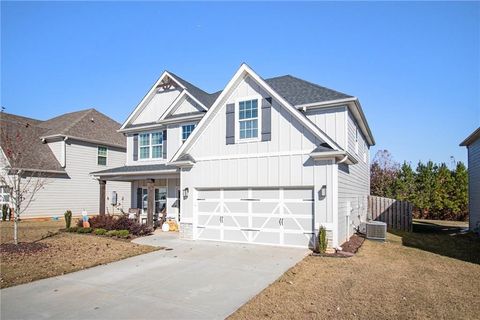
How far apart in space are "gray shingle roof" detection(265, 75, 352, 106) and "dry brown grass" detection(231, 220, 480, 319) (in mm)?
6825

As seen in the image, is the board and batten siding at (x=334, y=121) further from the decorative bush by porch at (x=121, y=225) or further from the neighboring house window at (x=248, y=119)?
the decorative bush by porch at (x=121, y=225)

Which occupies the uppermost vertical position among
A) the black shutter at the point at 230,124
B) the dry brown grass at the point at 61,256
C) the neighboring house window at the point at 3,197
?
the black shutter at the point at 230,124

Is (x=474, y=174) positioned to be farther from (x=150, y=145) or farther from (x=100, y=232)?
(x=100, y=232)

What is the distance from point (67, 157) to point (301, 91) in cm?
1859

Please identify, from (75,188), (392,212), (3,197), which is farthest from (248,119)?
(3,197)

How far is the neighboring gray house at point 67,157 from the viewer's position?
22.6 meters

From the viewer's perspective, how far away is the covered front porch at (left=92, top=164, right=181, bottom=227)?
16.6 meters

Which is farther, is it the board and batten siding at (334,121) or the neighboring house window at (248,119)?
the board and batten siding at (334,121)

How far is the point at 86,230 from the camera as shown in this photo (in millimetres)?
15508

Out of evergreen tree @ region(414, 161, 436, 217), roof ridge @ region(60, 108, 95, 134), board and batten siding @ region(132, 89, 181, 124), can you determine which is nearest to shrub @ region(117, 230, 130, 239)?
board and batten siding @ region(132, 89, 181, 124)

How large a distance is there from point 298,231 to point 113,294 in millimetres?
7002

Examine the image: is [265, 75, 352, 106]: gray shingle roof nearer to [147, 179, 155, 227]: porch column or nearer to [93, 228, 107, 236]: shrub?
[147, 179, 155, 227]: porch column

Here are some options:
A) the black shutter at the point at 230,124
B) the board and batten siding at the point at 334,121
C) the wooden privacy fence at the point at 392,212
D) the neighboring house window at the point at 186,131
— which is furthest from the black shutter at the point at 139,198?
the wooden privacy fence at the point at 392,212

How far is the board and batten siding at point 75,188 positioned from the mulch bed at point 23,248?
11.7 metres
